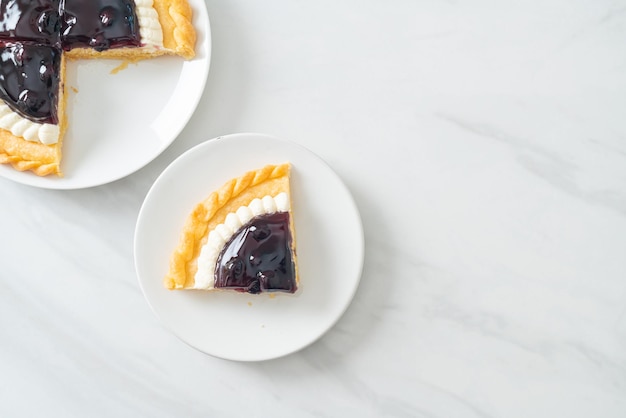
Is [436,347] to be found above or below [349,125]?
below

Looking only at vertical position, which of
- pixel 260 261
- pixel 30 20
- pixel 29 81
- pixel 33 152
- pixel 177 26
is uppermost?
pixel 30 20

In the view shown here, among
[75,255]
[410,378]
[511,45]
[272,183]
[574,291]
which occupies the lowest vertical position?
[410,378]

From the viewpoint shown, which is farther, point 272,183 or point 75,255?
point 75,255

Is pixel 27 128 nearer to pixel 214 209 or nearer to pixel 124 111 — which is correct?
pixel 124 111

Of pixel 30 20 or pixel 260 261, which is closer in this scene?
pixel 260 261

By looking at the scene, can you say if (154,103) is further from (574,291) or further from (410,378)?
(574,291)

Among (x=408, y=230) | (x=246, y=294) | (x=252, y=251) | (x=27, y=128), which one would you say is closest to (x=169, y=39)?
(x=27, y=128)

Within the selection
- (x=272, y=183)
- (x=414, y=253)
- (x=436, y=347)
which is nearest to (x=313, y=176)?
(x=272, y=183)
